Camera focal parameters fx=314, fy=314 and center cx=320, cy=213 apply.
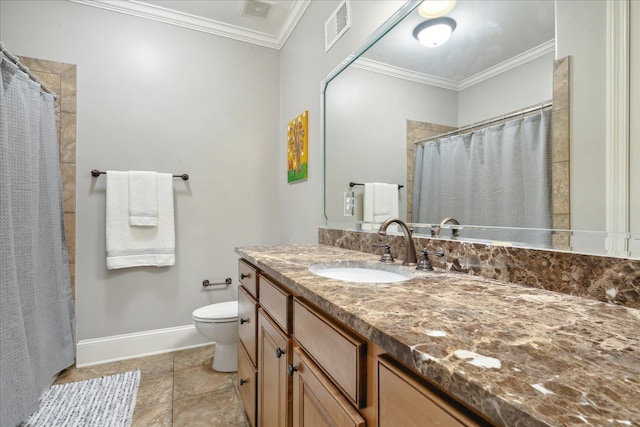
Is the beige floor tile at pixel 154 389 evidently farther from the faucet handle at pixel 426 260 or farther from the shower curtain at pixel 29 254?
the faucet handle at pixel 426 260

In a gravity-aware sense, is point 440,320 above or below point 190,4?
below

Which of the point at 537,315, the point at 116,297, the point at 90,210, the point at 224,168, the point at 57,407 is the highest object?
the point at 224,168

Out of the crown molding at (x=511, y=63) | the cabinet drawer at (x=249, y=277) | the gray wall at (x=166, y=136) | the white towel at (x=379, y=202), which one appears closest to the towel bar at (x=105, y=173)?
the gray wall at (x=166, y=136)

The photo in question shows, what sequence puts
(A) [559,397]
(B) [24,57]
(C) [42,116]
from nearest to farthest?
(A) [559,397] → (C) [42,116] → (B) [24,57]

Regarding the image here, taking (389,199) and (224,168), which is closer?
(389,199)

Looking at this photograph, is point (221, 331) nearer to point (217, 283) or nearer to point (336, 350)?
point (217, 283)

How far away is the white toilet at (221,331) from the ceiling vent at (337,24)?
1.84 meters

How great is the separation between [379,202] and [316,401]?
3.27ft

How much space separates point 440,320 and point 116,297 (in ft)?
8.08

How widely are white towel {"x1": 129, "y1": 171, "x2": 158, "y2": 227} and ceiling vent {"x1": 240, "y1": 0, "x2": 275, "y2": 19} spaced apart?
1.41m

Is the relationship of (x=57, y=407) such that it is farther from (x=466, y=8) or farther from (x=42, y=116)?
(x=466, y=8)

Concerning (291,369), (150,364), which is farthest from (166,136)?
(291,369)

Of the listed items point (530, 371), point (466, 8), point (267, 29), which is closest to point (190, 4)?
Answer: point (267, 29)

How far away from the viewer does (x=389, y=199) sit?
1481 millimetres
